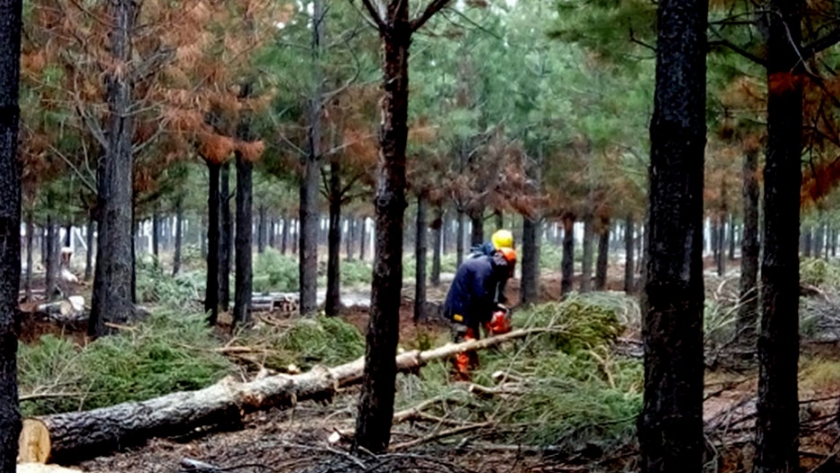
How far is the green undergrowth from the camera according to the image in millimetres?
6031

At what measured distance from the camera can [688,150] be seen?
3.49 metres

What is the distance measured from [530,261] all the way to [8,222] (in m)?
22.5

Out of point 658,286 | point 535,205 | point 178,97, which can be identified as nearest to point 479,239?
point 535,205

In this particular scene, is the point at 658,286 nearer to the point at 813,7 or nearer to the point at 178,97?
the point at 813,7

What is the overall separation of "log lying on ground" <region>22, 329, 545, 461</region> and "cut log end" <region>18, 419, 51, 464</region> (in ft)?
0.11

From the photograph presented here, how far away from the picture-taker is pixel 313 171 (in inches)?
626

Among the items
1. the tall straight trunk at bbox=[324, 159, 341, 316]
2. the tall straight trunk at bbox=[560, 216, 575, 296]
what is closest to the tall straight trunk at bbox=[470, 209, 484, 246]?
the tall straight trunk at bbox=[560, 216, 575, 296]

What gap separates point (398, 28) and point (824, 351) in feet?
25.1

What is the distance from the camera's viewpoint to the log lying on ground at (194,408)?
21.5ft

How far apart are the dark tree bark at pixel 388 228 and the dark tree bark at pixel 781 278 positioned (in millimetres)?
2077

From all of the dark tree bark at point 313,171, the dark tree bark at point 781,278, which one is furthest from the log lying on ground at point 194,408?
the dark tree bark at point 313,171

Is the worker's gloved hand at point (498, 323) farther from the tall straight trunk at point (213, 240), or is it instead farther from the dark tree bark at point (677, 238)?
the tall straight trunk at point (213, 240)

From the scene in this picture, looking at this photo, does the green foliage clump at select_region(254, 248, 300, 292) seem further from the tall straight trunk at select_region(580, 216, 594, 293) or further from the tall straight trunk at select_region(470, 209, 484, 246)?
the tall straight trunk at select_region(470, 209, 484, 246)

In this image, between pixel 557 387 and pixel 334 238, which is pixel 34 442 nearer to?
pixel 557 387
